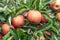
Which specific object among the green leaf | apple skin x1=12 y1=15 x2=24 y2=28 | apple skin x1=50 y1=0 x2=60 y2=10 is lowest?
the green leaf

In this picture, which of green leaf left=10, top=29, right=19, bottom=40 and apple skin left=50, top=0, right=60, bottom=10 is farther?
apple skin left=50, top=0, right=60, bottom=10

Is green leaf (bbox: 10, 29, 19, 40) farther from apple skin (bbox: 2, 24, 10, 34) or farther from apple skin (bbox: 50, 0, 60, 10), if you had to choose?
apple skin (bbox: 50, 0, 60, 10)

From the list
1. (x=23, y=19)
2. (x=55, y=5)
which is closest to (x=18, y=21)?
(x=23, y=19)

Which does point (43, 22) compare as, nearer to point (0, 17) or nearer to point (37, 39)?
point (37, 39)

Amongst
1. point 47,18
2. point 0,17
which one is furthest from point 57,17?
point 0,17

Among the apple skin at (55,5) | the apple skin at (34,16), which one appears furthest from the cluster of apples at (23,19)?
the apple skin at (55,5)

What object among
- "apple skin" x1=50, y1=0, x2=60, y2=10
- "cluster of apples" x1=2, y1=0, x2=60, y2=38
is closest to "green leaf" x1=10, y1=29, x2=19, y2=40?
"cluster of apples" x1=2, y1=0, x2=60, y2=38
